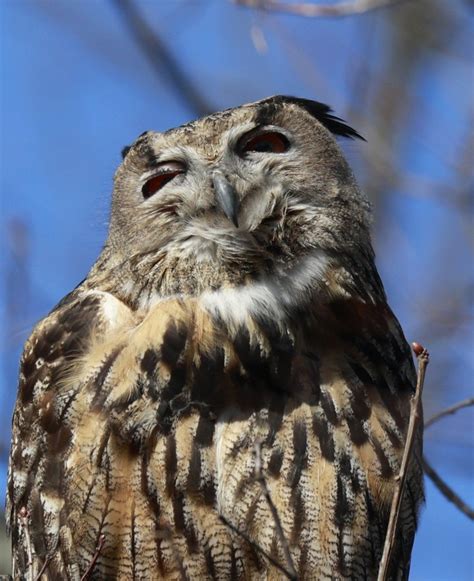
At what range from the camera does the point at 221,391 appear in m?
2.81

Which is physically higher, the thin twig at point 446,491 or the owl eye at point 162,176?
the owl eye at point 162,176

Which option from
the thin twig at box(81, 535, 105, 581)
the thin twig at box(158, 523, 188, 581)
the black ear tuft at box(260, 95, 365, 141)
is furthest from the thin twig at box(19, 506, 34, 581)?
the black ear tuft at box(260, 95, 365, 141)

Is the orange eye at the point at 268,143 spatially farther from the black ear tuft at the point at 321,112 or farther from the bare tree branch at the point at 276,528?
the bare tree branch at the point at 276,528

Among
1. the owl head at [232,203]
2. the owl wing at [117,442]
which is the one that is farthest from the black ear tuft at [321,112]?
the owl wing at [117,442]

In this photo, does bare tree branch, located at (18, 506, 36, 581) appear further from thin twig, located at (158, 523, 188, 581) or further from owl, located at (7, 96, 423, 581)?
thin twig, located at (158, 523, 188, 581)

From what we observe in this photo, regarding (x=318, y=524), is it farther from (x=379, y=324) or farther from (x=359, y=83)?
(x=359, y=83)

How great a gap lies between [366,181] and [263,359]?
3.96 meters

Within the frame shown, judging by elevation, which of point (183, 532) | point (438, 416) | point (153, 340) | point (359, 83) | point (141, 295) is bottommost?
point (183, 532)

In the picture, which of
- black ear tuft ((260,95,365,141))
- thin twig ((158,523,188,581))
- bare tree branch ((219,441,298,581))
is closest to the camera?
bare tree branch ((219,441,298,581))

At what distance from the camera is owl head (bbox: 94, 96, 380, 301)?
304cm

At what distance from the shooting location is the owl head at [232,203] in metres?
3.04

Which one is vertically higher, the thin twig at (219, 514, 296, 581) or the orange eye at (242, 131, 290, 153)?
the orange eye at (242, 131, 290, 153)

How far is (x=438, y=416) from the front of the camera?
9.56 ft

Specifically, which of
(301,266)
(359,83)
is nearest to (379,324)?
(301,266)
